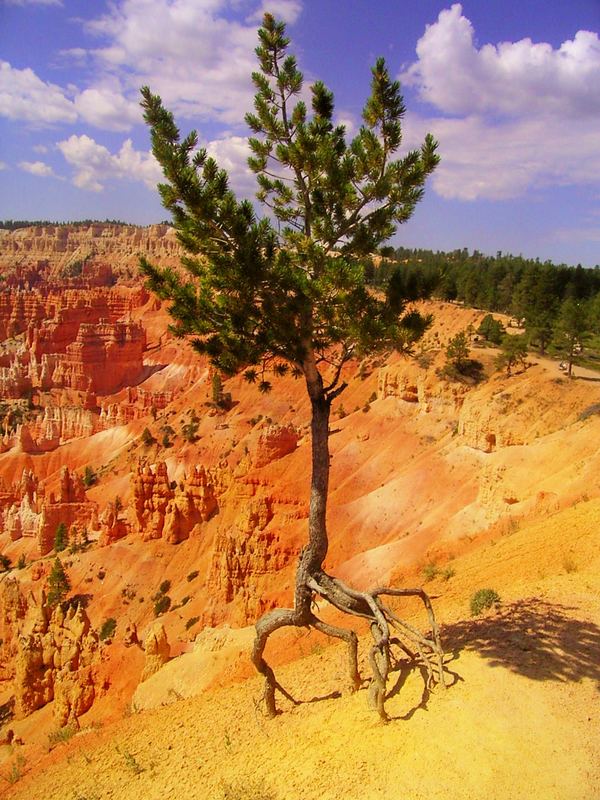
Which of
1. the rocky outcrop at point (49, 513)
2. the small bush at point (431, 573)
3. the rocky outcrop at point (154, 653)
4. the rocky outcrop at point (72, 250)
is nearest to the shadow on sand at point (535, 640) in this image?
the small bush at point (431, 573)

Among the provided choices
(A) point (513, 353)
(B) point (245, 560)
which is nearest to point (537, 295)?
(A) point (513, 353)

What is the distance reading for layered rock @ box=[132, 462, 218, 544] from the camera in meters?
37.4

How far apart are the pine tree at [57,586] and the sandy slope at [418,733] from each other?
911 inches

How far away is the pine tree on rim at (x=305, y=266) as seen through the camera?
775cm

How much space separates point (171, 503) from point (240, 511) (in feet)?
21.4

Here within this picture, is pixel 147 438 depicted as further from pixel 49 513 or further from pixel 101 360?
pixel 101 360

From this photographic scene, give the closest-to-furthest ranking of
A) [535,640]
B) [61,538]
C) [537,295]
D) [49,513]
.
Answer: [535,640], [61,538], [49,513], [537,295]

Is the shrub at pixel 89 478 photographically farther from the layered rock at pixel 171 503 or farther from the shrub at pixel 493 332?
the shrub at pixel 493 332

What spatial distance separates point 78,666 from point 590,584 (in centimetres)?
1897

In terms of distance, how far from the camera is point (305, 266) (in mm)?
8430

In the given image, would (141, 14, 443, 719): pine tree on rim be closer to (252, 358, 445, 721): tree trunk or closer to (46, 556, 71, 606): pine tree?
(252, 358, 445, 721): tree trunk

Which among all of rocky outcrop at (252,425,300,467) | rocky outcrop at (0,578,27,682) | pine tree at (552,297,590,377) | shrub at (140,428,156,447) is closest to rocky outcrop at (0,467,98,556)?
shrub at (140,428,156,447)

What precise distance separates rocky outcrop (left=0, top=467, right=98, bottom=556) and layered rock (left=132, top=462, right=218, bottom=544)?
8.39 meters

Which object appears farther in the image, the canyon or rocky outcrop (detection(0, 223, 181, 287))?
rocky outcrop (detection(0, 223, 181, 287))
